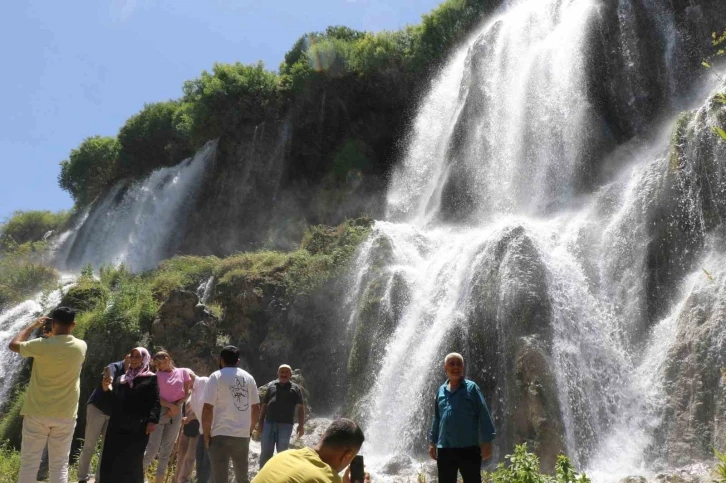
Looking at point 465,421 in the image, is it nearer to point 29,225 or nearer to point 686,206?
point 686,206

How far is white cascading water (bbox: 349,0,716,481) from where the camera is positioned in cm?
1102

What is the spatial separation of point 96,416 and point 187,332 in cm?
959

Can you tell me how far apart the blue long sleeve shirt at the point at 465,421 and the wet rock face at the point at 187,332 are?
1125cm

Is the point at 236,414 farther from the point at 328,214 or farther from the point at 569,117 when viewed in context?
the point at 328,214

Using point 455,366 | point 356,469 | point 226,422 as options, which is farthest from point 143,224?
point 356,469

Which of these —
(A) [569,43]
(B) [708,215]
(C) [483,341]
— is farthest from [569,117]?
(C) [483,341]

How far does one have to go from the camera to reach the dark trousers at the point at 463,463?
226 inches

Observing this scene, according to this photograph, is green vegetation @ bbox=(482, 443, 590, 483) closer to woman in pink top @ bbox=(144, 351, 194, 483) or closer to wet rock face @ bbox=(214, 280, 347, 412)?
woman in pink top @ bbox=(144, 351, 194, 483)

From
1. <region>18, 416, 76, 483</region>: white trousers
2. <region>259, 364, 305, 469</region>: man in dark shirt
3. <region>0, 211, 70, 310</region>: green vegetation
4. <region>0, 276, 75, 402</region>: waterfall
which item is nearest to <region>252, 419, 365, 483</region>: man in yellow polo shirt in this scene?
<region>18, 416, 76, 483</region>: white trousers

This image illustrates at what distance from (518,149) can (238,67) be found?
1696cm

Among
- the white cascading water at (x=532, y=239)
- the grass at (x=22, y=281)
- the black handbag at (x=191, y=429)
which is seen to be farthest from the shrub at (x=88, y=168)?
the black handbag at (x=191, y=429)

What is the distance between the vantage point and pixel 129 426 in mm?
5793

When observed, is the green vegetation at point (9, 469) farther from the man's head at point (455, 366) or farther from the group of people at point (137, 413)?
the man's head at point (455, 366)

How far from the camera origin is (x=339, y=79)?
29.1m
